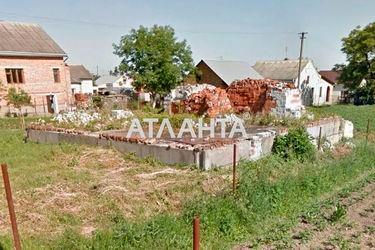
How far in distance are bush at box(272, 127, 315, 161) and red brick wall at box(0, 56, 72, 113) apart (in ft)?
64.6

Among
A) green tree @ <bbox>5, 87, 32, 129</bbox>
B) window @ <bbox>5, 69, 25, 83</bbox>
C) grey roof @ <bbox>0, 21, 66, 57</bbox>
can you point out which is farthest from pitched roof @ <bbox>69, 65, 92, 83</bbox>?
green tree @ <bbox>5, 87, 32, 129</bbox>

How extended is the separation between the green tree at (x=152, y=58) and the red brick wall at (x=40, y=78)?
5.21m

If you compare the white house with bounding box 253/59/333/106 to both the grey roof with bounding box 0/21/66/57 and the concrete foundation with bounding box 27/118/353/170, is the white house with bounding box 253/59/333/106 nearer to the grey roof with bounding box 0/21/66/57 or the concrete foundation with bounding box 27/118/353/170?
the grey roof with bounding box 0/21/66/57

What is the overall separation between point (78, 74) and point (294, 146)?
39984 mm

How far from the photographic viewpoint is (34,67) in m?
23.3

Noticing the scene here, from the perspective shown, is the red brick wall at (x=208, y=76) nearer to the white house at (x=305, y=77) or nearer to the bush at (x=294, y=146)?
the white house at (x=305, y=77)

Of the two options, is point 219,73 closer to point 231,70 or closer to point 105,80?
point 231,70

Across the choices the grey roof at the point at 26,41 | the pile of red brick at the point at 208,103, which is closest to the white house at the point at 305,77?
the pile of red brick at the point at 208,103

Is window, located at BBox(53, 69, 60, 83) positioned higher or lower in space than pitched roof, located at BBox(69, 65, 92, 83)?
lower

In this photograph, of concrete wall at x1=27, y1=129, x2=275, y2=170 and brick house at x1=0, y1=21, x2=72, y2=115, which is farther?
brick house at x1=0, y1=21, x2=72, y2=115

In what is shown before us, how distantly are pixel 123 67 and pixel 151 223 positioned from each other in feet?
68.6

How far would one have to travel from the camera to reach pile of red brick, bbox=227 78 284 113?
43.8ft

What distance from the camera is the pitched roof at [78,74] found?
41.8 m

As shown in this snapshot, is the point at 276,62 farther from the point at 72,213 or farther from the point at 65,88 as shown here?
the point at 72,213
